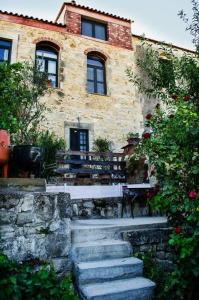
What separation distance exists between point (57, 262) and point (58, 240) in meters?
0.28

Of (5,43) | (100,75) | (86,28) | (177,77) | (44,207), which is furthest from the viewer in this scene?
(86,28)

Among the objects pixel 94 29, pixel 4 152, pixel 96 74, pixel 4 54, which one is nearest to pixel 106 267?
pixel 4 152

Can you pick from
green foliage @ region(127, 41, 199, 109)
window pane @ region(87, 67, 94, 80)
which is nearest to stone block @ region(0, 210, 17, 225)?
green foliage @ region(127, 41, 199, 109)

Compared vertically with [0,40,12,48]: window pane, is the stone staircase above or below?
below

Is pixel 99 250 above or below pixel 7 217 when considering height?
below

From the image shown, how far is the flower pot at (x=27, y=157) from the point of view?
4.26 meters

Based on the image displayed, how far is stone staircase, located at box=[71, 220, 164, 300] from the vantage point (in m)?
3.12

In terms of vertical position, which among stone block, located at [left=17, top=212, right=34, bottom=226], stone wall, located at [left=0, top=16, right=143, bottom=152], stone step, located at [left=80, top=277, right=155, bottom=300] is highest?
stone wall, located at [left=0, top=16, right=143, bottom=152]

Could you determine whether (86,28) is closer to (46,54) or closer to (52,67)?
(46,54)

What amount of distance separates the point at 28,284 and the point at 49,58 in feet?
38.2

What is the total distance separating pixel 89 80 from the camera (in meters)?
13.5

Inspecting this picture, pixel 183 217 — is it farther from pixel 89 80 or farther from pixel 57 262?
pixel 89 80

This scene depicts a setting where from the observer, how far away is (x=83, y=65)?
43.5ft

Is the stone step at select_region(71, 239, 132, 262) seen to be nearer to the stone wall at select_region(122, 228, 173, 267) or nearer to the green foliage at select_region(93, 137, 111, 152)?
the stone wall at select_region(122, 228, 173, 267)
